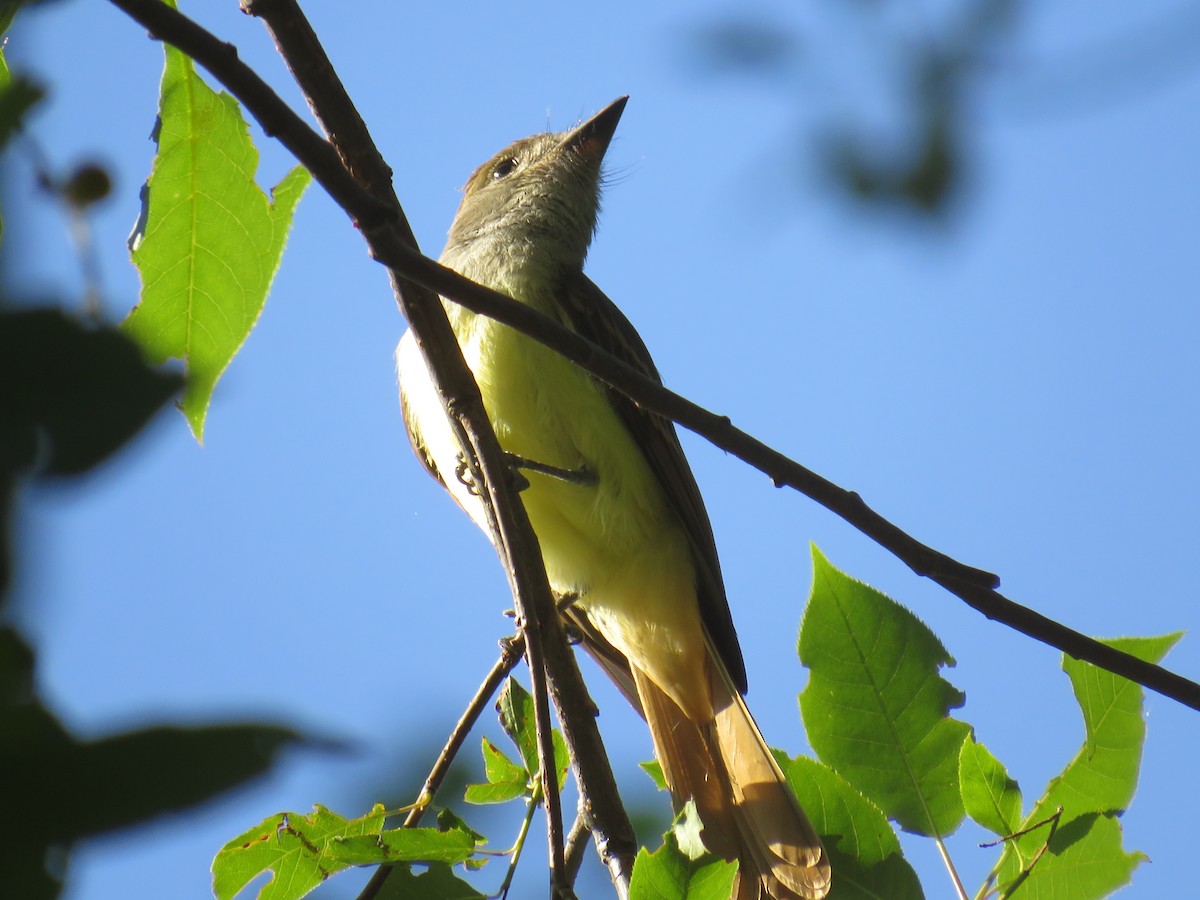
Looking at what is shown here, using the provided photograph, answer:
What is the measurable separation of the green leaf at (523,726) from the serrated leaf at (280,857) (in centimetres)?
43

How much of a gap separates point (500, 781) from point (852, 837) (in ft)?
2.91

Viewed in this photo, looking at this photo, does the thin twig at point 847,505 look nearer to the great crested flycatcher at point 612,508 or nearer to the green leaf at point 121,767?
the green leaf at point 121,767

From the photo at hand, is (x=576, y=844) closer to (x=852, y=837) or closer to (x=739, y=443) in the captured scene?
(x=852, y=837)

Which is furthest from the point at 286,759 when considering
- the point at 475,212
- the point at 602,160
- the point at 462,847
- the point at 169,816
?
the point at 602,160

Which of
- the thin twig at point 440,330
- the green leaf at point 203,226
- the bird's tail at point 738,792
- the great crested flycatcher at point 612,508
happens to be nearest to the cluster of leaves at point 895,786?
the thin twig at point 440,330

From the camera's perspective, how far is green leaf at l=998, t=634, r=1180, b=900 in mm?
2137

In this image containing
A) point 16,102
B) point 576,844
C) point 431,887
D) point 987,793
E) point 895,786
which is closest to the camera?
point 16,102

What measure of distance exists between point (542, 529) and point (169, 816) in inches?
154

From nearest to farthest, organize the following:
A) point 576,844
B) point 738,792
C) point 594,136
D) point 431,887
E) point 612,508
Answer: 1. point 431,887
2. point 576,844
3. point 738,792
4. point 612,508
5. point 594,136

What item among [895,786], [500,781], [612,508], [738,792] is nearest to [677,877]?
[895,786]

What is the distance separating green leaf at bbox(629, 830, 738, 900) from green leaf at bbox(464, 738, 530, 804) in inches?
35.2

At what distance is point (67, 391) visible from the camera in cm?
62

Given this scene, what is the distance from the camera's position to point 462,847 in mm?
2461

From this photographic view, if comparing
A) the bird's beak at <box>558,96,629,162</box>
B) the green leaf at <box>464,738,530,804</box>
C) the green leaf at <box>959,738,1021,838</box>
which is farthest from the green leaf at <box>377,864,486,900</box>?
the bird's beak at <box>558,96,629,162</box>
